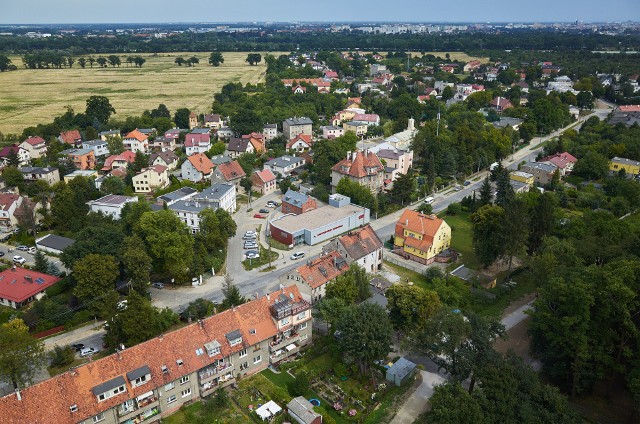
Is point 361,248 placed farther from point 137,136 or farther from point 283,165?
point 137,136

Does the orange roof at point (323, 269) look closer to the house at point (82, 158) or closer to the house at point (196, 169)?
the house at point (196, 169)

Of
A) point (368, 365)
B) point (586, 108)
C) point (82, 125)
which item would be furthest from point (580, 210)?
point (82, 125)

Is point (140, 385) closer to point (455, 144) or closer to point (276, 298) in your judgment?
point (276, 298)

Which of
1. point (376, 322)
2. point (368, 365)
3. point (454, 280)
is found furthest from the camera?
point (454, 280)

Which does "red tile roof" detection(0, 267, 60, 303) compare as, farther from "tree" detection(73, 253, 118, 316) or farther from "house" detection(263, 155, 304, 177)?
"house" detection(263, 155, 304, 177)

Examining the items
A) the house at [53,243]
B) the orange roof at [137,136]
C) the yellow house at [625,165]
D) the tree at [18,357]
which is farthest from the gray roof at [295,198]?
the yellow house at [625,165]

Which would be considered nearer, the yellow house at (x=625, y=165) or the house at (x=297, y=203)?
the house at (x=297, y=203)
